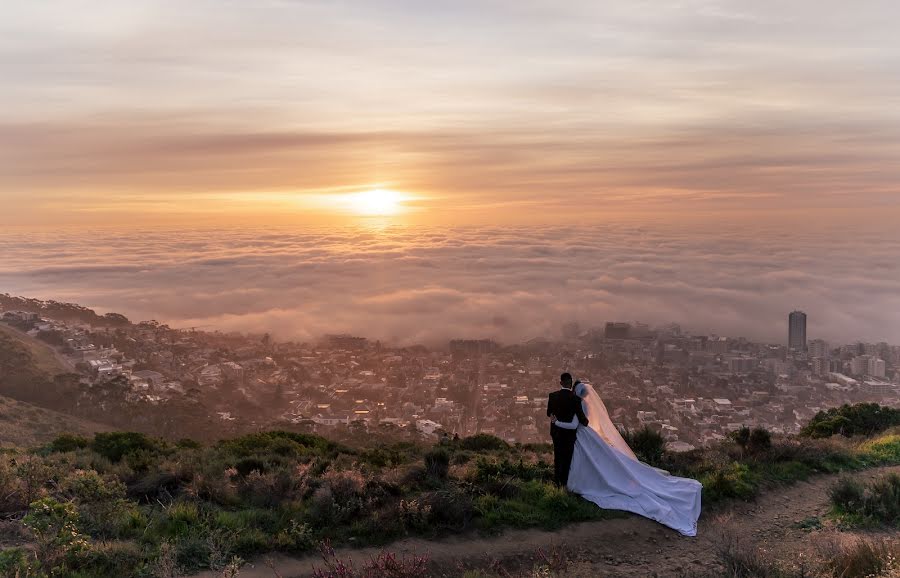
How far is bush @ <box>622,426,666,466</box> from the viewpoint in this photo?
32.8ft

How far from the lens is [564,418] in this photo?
27.6 feet

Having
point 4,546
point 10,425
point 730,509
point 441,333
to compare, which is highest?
point 4,546

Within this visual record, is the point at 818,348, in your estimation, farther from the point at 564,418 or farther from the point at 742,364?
the point at 564,418

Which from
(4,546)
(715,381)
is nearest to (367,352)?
(715,381)

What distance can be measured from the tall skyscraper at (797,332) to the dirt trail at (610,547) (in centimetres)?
5909

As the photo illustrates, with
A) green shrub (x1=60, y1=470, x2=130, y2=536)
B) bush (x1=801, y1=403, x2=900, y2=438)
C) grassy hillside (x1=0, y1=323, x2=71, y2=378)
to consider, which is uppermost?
green shrub (x1=60, y1=470, x2=130, y2=536)

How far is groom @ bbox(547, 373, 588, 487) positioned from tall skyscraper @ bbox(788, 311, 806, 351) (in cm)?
5944

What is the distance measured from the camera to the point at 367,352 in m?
56.1

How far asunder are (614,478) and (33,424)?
24.9 m

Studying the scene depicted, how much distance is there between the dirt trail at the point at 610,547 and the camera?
627 centimetres

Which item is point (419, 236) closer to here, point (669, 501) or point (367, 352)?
point (367, 352)

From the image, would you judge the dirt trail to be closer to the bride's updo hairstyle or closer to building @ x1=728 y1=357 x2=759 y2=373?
the bride's updo hairstyle

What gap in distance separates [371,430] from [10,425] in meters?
13.6

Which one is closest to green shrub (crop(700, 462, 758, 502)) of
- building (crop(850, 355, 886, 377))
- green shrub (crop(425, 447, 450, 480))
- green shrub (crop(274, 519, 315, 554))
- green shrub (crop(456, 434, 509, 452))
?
green shrub (crop(425, 447, 450, 480))
